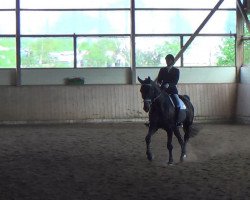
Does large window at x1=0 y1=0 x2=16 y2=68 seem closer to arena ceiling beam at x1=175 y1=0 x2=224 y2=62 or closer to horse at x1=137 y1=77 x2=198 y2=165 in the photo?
arena ceiling beam at x1=175 y1=0 x2=224 y2=62

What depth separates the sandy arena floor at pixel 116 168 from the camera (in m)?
6.64

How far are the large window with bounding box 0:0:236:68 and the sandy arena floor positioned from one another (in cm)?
505

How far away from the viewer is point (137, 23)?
19359 millimetres

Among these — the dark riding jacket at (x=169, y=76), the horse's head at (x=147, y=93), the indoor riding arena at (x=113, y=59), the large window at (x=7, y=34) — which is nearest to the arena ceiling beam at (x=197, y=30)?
the indoor riding arena at (x=113, y=59)

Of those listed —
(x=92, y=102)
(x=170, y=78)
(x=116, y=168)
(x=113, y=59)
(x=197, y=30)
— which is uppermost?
(x=197, y=30)

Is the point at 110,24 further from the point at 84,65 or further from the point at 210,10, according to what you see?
the point at 210,10

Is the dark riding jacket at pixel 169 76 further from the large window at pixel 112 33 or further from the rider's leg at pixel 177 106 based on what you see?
the large window at pixel 112 33

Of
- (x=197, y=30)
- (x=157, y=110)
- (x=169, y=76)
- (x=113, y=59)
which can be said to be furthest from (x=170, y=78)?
(x=113, y=59)

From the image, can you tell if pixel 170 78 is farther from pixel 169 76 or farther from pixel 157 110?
pixel 157 110

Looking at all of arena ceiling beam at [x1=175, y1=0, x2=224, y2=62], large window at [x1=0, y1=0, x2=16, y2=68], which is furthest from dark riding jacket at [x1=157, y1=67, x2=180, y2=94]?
large window at [x1=0, y1=0, x2=16, y2=68]

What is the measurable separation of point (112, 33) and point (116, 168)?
11290 millimetres

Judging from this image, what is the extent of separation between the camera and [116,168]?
28.8 feet

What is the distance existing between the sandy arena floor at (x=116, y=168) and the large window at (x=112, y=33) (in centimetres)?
505

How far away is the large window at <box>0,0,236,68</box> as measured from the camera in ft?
62.7
